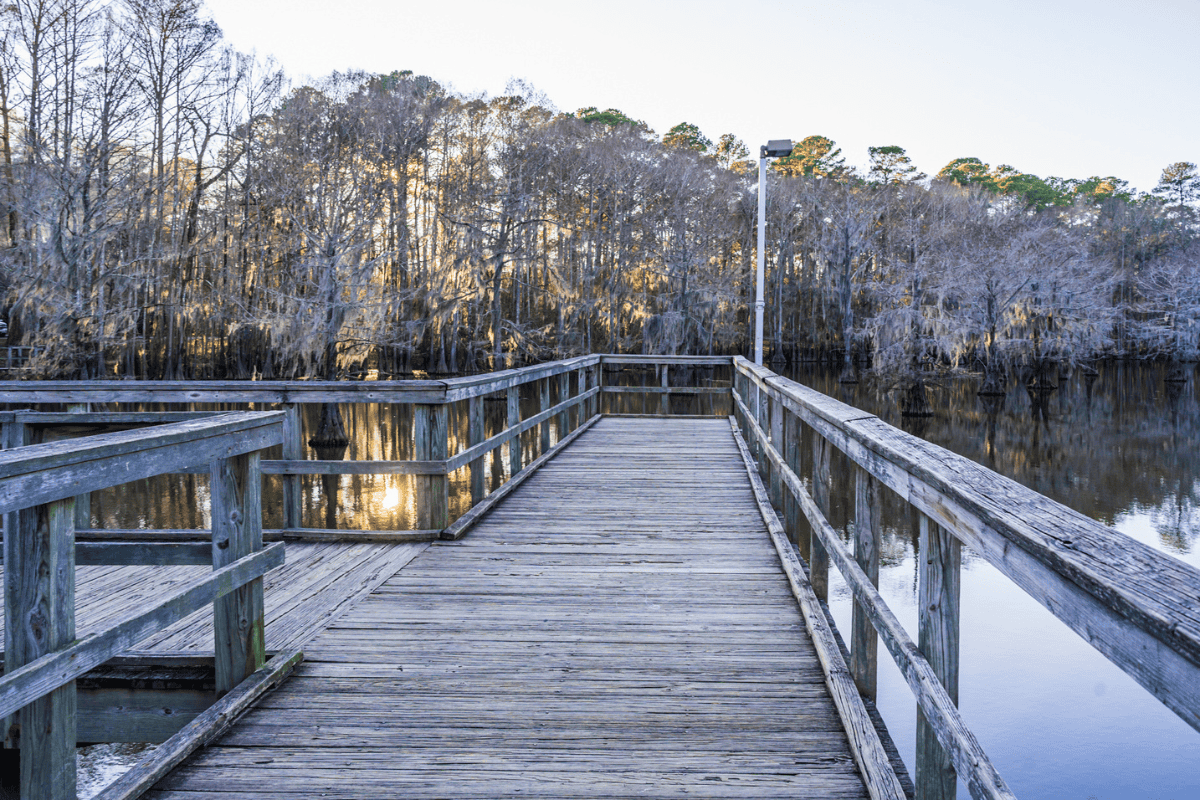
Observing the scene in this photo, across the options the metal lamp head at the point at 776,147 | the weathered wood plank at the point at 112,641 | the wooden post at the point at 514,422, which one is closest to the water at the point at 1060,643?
the weathered wood plank at the point at 112,641

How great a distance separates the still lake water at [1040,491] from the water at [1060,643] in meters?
0.02

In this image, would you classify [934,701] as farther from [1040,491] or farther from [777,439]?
[1040,491]

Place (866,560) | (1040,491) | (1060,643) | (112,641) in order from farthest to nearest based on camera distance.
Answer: (1040,491)
(1060,643)
(866,560)
(112,641)

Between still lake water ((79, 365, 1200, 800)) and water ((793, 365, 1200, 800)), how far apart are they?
0.02 metres

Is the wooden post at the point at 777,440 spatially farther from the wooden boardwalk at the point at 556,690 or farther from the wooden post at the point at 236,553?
the wooden post at the point at 236,553

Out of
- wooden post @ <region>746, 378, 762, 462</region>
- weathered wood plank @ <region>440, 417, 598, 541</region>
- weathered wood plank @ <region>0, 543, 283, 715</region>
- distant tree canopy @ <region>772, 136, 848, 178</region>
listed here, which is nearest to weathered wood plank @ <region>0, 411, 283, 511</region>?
weathered wood plank @ <region>0, 543, 283, 715</region>

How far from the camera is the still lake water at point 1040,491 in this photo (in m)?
6.83

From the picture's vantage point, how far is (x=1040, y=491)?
1700 cm

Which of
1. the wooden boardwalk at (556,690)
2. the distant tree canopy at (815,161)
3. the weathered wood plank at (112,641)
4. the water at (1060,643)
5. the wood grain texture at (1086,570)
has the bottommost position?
the water at (1060,643)

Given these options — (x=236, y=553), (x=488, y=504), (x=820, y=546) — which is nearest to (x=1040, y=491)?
(x=488, y=504)

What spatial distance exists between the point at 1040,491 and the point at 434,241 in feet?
82.8

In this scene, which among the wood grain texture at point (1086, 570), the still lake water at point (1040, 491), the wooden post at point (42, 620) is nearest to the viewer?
the wood grain texture at point (1086, 570)

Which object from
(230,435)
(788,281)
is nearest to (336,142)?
(230,435)

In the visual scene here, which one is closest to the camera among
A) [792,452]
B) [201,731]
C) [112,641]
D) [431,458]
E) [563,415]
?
[112,641]
